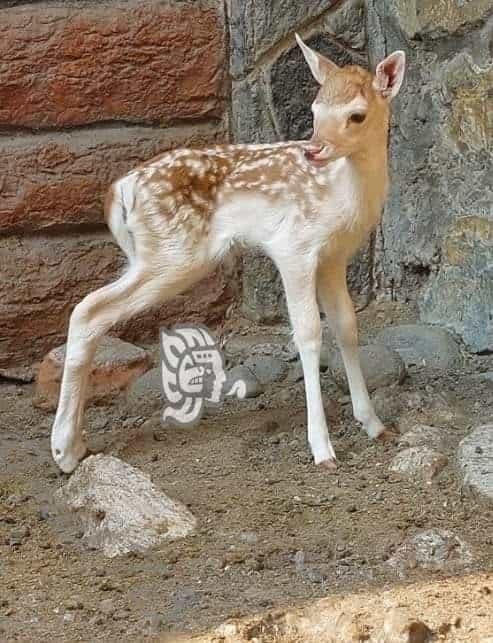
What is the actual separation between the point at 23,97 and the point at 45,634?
186 centimetres

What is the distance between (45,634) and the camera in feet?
7.31

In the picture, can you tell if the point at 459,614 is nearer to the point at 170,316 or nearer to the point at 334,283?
the point at 334,283

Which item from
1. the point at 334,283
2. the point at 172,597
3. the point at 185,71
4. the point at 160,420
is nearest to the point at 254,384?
the point at 160,420

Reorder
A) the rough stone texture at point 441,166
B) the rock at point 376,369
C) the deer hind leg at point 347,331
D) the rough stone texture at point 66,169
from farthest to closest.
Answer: the rough stone texture at point 66,169, the rough stone texture at point 441,166, the rock at point 376,369, the deer hind leg at point 347,331

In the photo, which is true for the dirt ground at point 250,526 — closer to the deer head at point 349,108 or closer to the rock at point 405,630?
the rock at point 405,630

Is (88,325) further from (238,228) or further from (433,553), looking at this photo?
(433,553)

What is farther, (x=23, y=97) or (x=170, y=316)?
(x=170, y=316)

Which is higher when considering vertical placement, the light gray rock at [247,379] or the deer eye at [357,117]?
the deer eye at [357,117]

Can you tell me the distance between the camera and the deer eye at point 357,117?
2717mm

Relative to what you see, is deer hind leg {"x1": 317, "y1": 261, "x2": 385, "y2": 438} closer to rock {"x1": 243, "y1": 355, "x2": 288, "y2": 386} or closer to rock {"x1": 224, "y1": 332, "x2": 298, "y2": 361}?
rock {"x1": 243, "y1": 355, "x2": 288, "y2": 386}

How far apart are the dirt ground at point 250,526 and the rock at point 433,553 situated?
0.02 metres

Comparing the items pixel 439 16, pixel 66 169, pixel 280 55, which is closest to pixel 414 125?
pixel 439 16

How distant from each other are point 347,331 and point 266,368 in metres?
0.65

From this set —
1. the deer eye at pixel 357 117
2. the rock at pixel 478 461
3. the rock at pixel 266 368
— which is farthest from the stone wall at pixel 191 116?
the deer eye at pixel 357 117
